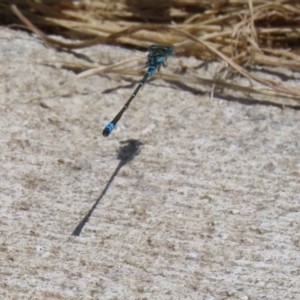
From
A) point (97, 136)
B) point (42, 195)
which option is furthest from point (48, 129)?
point (42, 195)

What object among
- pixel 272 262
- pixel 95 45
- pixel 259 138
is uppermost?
pixel 95 45

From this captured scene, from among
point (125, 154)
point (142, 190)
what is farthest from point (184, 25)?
point (142, 190)

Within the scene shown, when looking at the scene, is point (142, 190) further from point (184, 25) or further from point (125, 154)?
point (184, 25)

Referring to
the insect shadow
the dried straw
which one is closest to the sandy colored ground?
the insect shadow

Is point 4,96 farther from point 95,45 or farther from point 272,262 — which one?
point 272,262

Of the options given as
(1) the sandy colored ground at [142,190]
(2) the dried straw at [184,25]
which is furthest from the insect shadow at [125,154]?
(2) the dried straw at [184,25]

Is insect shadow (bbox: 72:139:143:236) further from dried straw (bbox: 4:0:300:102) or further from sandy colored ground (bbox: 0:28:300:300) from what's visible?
dried straw (bbox: 4:0:300:102)

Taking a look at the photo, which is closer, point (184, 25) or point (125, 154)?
point (125, 154)

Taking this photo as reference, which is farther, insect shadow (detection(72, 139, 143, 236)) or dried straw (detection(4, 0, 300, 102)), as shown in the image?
dried straw (detection(4, 0, 300, 102))
